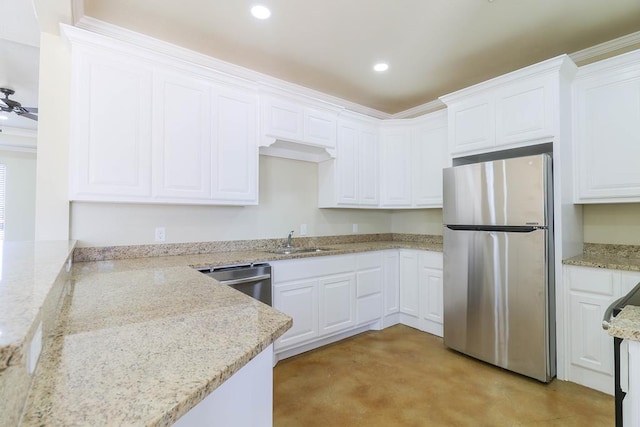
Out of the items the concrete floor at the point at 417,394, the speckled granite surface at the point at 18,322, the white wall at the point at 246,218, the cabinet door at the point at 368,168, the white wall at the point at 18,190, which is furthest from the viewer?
the white wall at the point at 18,190

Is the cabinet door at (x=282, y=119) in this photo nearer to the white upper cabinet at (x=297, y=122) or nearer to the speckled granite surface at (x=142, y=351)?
the white upper cabinet at (x=297, y=122)

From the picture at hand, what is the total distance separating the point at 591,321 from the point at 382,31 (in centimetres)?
266

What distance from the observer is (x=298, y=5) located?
2.15 meters

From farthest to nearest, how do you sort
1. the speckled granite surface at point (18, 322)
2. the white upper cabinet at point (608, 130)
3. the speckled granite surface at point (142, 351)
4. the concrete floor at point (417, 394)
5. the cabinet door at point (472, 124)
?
the cabinet door at point (472, 124)
the white upper cabinet at point (608, 130)
the concrete floor at point (417, 394)
the speckled granite surface at point (142, 351)
the speckled granite surface at point (18, 322)

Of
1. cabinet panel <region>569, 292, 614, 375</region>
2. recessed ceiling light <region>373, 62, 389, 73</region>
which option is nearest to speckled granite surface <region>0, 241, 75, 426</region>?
recessed ceiling light <region>373, 62, 389, 73</region>

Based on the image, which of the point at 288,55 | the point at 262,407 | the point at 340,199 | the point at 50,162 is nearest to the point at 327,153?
the point at 340,199

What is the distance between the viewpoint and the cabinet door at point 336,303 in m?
2.92

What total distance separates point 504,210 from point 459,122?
1.00m

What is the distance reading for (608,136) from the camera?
7.77 feet

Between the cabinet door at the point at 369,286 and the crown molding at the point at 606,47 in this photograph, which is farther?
the cabinet door at the point at 369,286

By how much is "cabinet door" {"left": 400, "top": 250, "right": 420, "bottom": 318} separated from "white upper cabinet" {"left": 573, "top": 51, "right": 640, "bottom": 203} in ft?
Result: 5.14

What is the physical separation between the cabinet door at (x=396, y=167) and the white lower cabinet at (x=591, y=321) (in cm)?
181

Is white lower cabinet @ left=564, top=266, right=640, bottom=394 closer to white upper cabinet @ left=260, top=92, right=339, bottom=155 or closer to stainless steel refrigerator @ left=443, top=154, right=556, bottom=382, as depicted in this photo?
stainless steel refrigerator @ left=443, top=154, right=556, bottom=382

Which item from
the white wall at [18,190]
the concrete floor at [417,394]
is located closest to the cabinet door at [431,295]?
the concrete floor at [417,394]
